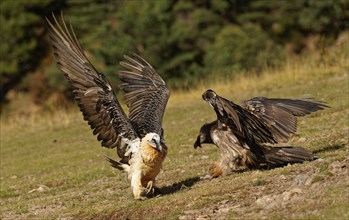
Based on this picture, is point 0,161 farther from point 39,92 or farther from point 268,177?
point 39,92

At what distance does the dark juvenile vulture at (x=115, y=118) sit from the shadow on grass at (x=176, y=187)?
444 mm

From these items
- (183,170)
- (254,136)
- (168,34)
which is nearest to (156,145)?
(254,136)

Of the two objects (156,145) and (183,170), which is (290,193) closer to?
(156,145)

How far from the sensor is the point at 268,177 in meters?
10.4

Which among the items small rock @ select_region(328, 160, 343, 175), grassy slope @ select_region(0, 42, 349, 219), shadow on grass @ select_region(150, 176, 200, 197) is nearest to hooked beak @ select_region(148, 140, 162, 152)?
grassy slope @ select_region(0, 42, 349, 219)

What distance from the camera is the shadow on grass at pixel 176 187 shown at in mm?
11469

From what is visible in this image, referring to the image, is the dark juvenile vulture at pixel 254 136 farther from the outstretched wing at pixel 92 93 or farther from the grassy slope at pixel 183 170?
the outstretched wing at pixel 92 93

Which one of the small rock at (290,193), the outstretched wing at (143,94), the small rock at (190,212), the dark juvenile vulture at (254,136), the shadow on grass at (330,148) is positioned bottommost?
the small rock at (190,212)

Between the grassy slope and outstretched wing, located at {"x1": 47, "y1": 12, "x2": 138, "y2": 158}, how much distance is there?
1020mm

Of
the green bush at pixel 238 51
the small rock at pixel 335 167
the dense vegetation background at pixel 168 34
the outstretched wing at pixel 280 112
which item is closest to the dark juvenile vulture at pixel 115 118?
the outstretched wing at pixel 280 112

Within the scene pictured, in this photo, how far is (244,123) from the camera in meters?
11.4

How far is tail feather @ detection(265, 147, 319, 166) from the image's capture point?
11.3 meters

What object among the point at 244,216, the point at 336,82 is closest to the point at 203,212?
the point at 244,216

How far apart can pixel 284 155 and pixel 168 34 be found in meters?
33.2
